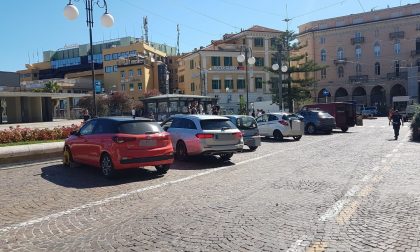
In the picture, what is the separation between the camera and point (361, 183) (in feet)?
31.7

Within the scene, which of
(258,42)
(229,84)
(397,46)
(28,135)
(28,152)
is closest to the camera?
(28,152)

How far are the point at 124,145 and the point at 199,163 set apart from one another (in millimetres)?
4130

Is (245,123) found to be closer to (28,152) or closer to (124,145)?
(124,145)

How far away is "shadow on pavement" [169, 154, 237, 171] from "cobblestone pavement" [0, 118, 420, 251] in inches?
9.9

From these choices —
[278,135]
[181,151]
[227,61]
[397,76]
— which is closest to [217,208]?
[181,151]

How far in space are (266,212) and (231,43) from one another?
65031mm

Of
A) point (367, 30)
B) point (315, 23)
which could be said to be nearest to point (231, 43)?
point (315, 23)

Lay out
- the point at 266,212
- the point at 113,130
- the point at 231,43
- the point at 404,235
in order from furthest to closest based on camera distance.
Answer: the point at 231,43, the point at 113,130, the point at 266,212, the point at 404,235

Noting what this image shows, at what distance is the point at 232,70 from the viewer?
6581 centimetres

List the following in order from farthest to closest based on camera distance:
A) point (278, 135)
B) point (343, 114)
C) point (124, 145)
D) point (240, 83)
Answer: point (240, 83) → point (343, 114) → point (278, 135) → point (124, 145)

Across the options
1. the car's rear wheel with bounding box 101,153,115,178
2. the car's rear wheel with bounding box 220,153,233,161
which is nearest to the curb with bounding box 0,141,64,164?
the car's rear wheel with bounding box 101,153,115,178

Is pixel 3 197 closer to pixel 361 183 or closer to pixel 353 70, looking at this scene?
pixel 361 183

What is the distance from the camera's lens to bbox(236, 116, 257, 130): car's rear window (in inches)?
704

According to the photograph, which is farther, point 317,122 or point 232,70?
point 232,70
